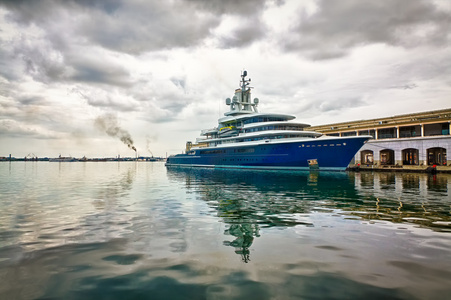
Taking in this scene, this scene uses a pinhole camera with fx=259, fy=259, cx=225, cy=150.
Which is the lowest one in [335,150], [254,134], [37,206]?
[37,206]

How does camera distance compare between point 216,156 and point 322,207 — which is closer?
point 322,207

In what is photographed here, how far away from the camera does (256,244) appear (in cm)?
702

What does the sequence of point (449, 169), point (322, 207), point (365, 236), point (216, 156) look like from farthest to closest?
point (216, 156) → point (449, 169) → point (322, 207) → point (365, 236)

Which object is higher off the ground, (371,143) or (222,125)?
(222,125)

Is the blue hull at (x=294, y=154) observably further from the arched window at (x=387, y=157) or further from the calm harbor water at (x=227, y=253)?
the calm harbor water at (x=227, y=253)

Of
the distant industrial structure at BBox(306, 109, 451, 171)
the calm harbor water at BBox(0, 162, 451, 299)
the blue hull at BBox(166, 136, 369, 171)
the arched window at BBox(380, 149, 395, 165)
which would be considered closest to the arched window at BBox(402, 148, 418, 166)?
the distant industrial structure at BBox(306, 109, 451, 171)

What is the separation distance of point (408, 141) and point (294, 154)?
23149mm

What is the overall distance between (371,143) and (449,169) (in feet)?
51.9

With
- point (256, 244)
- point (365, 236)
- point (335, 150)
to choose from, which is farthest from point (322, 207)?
point (335, 150)

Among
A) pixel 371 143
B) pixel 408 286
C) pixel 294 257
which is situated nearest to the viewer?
pixel 408 286

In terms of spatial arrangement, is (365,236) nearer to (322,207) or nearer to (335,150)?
(322,207)

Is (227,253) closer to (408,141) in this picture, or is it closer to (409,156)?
(408,141)

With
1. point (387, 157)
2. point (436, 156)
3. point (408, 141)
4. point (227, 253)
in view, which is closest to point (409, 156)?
point (408, 141)

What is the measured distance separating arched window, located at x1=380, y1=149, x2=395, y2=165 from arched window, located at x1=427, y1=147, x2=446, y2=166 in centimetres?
674
